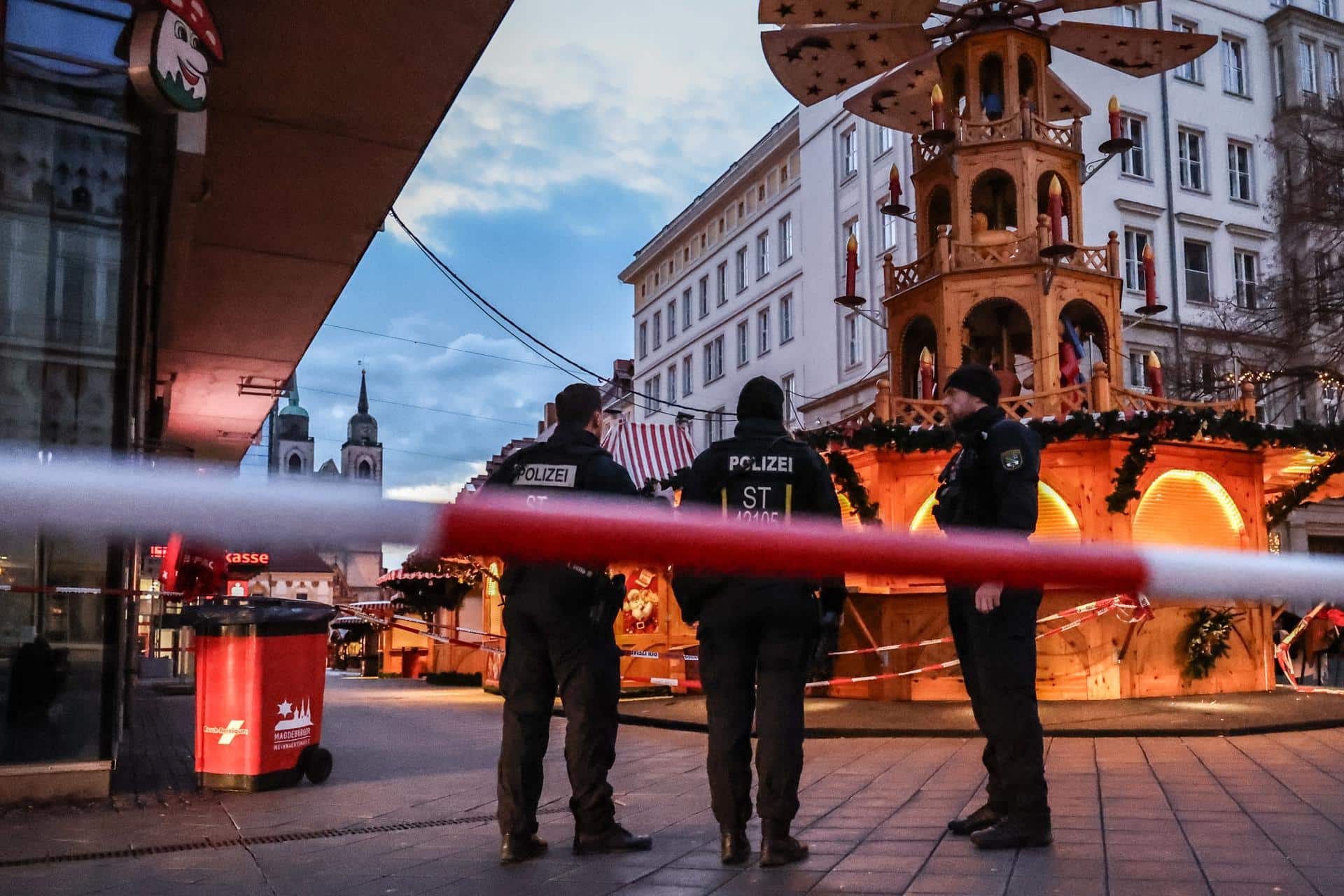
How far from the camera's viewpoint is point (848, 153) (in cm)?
4022

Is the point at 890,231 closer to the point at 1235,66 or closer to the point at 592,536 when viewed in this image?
the point at 1235,66

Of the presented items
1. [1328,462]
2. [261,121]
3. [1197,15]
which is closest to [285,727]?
[261,121]

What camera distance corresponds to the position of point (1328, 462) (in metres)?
15.4

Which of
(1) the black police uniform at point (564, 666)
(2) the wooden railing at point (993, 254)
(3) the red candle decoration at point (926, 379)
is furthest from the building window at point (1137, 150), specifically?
(1) the black police uniform at point (564, 666)

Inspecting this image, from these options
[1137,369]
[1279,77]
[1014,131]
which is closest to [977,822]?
[1014,131]

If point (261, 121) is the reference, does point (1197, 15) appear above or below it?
above

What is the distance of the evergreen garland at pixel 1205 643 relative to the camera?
1449 cm

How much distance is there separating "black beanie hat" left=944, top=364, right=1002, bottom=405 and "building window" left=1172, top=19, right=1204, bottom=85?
34.6 metres

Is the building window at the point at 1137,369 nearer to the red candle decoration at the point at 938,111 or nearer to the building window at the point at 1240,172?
the building window at the point at 1240,172

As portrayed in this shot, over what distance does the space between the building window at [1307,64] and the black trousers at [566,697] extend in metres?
40.3

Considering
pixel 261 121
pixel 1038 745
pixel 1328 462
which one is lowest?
pixel 1038 745

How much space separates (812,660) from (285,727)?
172 inches

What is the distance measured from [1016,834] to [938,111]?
1307 centimetres

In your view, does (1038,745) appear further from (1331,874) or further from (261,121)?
(261,121)
